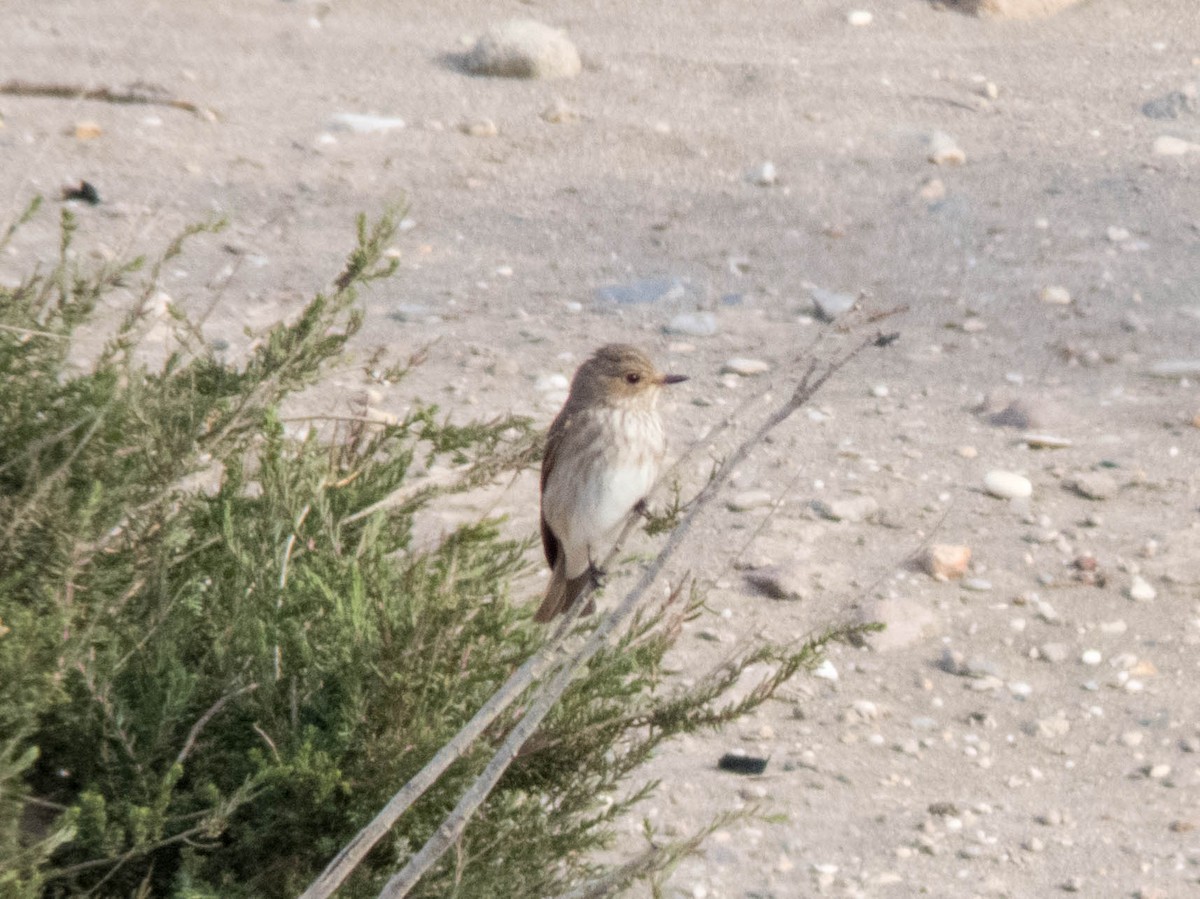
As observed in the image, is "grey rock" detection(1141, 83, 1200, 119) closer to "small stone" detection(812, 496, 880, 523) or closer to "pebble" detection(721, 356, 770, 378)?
"pebble" detection(721, 356, 770, 378)

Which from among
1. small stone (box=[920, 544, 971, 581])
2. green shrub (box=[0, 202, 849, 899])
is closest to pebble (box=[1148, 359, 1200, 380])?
small stone (box=[920, 544, 971, 581])

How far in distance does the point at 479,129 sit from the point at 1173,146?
3.86 metres

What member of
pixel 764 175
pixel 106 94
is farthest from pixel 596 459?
pixel 106 94

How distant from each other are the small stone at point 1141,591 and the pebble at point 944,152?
4217 millimetres

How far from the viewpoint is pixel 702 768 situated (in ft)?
15.4

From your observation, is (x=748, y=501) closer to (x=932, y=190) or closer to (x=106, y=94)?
(x=932, y=190)

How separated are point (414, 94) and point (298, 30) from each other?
4.79 ft

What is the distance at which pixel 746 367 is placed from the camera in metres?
7.07

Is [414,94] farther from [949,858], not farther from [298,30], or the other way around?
[949,858]

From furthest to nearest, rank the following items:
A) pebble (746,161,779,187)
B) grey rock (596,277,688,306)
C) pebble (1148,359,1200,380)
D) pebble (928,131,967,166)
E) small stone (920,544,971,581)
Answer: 1. pebble (928,131,967,166)
2. pebble (746,161,779,187)
3. grey rock (596,277,688,306)
4. pebble (1148,359,1200,380)
5. small stone (920,544,971,581)

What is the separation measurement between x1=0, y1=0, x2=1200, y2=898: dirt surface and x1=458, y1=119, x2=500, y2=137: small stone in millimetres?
31

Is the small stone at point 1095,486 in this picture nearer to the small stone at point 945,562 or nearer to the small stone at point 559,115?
the small stone at point 945,562

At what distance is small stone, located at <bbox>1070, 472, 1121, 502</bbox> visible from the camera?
6.20 metres

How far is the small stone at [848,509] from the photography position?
607cm
